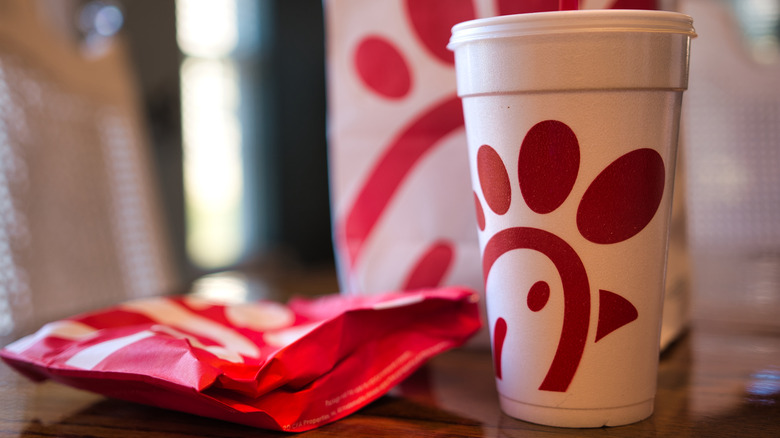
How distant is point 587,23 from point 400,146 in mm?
249

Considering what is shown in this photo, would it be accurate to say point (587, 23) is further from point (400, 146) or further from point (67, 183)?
point (67, 183)

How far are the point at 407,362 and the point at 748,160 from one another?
104 cm

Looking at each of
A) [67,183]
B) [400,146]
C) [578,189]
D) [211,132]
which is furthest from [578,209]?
[211,132]

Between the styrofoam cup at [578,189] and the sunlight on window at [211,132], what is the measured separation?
2.72 m

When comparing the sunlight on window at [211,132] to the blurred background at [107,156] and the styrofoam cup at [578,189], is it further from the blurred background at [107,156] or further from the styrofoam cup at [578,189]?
the styrofoam cup at [578,189]

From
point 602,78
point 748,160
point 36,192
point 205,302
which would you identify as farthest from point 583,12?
point 748,160

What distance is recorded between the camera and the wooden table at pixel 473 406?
0.39 meters

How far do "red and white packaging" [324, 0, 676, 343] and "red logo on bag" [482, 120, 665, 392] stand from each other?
0.17m

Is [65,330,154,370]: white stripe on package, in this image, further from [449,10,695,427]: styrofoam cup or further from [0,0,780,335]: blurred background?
[0,0,780,335]: blurred background

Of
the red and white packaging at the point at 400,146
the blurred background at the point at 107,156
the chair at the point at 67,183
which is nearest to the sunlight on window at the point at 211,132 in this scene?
the blurred background at the point at 107,156

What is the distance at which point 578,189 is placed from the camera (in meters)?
0.37

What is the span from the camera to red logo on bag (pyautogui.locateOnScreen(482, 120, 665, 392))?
0.37 metres

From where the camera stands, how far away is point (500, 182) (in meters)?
0.38

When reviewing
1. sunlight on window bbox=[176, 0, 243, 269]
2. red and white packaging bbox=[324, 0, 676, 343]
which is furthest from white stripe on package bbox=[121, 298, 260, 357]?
sunlight on window bbox=[176, 0, 243, 269]
